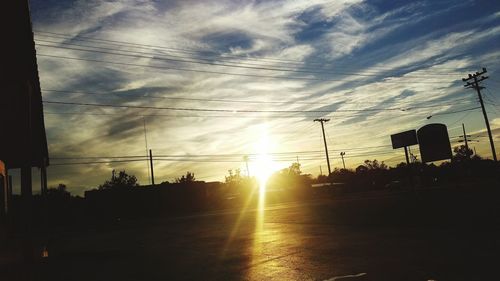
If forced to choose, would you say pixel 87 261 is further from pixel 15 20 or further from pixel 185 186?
pixel 185 186

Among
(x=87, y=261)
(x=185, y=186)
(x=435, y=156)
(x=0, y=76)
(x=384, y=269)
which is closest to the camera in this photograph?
(x=384, y=269)

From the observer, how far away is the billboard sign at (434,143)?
32.5 metres

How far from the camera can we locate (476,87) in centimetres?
5103

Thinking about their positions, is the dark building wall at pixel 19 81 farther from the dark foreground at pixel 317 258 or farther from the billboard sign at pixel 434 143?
the billboard sign at pixel 434 143

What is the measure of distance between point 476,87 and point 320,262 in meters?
53.4

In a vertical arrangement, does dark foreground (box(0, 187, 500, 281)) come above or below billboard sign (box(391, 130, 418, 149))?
below

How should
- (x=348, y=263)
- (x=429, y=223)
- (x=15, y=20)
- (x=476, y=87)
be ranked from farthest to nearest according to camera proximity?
1. (x=476, y=87)
2. (x=429, y=223)
3. (x=348, y=263)
4. (x=15, y=20)

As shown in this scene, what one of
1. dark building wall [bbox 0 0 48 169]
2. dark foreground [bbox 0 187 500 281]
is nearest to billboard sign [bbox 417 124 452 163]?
dark foreground [bbox 0 187 500 281]

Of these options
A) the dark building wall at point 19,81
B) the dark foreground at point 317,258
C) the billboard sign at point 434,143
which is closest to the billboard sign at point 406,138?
the billboard sign at point 434,143

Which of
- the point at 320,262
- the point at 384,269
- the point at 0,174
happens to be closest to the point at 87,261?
the point at 0,174

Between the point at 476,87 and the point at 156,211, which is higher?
the point at 476,87

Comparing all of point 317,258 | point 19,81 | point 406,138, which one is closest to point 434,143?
point 406,138

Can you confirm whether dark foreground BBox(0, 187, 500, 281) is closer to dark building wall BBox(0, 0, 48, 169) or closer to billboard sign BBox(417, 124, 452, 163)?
dark building wall BBox(0, 0, 48, 169)

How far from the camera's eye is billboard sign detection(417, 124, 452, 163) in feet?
107
